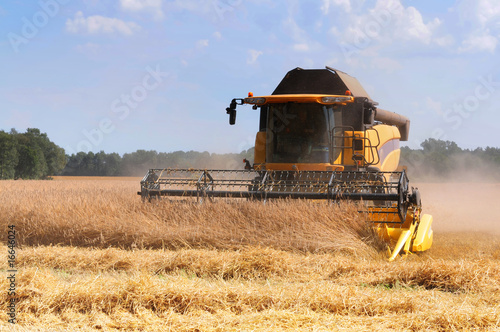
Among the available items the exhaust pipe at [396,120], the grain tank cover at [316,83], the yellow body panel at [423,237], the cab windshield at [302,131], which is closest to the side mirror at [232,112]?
the cab windshield at [302,131]

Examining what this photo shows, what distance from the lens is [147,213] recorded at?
7.66 m

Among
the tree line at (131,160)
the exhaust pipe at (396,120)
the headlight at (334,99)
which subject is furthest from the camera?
the tree line at (131,160)

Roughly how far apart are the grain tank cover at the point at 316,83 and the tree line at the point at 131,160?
3.30 metres

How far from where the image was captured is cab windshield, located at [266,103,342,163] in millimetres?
8492

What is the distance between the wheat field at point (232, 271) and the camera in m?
3.95

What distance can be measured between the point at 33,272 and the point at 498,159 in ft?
85.8

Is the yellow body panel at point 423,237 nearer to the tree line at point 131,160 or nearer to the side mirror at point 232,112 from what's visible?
the side mirror at point 232,112

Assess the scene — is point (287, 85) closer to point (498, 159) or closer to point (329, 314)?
point (329, 314)

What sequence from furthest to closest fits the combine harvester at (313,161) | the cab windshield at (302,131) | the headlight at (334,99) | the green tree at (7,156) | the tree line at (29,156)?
the tree line at (29,156), the green tree at (7,156), the cab windshield at (302,131), the headlight at (334,99), the combine harvester at (313,161)

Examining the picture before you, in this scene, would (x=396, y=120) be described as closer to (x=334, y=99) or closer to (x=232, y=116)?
(x=334, y=99)

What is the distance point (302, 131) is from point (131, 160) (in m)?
43.8

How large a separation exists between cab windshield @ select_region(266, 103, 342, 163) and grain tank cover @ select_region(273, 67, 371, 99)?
2.87 ft

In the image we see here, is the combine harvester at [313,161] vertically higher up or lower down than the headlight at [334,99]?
lower down

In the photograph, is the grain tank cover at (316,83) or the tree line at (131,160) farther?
the tree line at (131,160)
